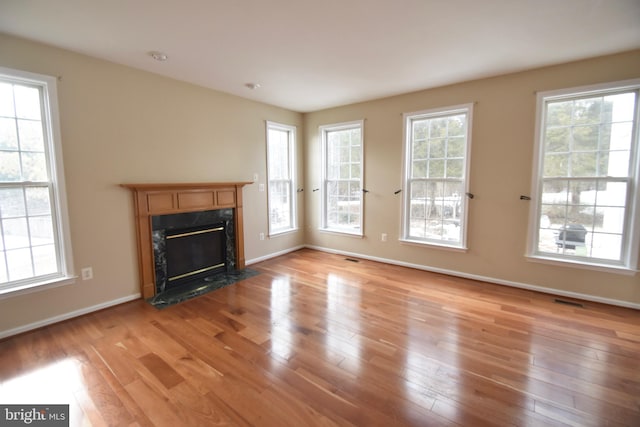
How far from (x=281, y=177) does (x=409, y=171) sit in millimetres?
2177

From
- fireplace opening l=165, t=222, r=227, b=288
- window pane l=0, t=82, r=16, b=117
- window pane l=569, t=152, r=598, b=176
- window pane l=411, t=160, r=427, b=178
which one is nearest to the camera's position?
window pane l=0, t=82, r=16, b=117

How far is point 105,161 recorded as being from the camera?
2.93 metres

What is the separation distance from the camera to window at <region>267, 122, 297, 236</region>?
15.9 ft

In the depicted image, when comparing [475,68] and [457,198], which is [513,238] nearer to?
[457,198]

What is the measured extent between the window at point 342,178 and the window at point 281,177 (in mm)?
581

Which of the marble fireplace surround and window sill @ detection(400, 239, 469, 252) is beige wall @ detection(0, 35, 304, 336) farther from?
window sill @ detection(400, 239, 469, 252)

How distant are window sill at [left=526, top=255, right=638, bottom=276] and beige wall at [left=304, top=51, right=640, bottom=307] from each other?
52 millimetres

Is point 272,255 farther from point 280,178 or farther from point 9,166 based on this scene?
point 9,166

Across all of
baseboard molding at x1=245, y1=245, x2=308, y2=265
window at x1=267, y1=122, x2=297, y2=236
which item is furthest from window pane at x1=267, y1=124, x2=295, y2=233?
baseboard molding at x1=245, y1=245, x2=308, y2=265

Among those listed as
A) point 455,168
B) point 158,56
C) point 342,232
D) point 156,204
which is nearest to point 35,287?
point 156,204

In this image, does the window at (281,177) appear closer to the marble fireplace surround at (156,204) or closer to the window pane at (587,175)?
the marble fireplace surround at (156,204)

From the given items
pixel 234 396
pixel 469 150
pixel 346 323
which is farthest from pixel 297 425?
pixel 469 150

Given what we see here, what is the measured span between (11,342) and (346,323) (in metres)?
2.85

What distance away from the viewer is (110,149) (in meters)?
2.96
